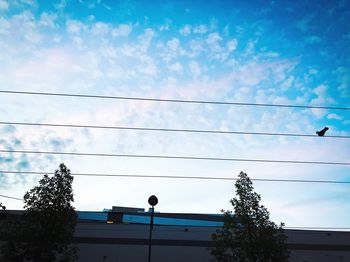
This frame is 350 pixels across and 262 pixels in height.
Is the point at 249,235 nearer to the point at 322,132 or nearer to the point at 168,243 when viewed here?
the point at 322,132

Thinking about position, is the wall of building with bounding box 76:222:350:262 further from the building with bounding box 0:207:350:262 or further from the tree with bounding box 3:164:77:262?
the tree with bounding box 3:164:77:262

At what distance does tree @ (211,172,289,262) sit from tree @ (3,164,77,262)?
10650mm

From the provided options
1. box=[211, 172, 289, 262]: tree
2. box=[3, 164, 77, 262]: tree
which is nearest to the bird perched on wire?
box=[211, 172, 289, 262]: tree

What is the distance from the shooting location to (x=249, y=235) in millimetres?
18094

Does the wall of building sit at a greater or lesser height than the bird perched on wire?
lesser

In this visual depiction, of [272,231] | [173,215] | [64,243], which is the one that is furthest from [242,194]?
[173,215]

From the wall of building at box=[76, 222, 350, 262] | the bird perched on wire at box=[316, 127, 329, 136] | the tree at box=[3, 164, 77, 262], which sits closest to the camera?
the bird perched on wire at box=[316, 127, 329, 136]

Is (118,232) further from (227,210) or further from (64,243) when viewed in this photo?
(227,210)

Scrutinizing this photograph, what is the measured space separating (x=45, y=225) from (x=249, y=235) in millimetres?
14015

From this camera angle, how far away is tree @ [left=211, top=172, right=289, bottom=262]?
17.4 metres

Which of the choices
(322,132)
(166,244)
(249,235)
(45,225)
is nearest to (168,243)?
(166,244)

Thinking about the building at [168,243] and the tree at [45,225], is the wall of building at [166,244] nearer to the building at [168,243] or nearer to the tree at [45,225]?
the building at [168,243]

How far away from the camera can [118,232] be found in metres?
27.2

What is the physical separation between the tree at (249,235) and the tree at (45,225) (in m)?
10.7
